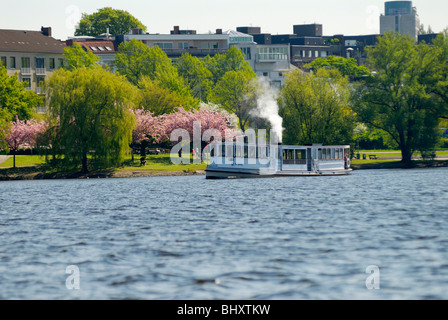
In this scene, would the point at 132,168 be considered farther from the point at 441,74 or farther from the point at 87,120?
the point at 441,74

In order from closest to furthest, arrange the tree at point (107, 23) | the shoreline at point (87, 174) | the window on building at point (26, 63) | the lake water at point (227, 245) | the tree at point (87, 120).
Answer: the lake water at point (227, 245) → the tree at point (87, 120) → the shoreline at point (87, 174) → the window on building at point (26, 63) → the tree at point (107, 23)

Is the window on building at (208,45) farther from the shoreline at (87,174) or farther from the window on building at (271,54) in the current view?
the shoreline at (87,174)

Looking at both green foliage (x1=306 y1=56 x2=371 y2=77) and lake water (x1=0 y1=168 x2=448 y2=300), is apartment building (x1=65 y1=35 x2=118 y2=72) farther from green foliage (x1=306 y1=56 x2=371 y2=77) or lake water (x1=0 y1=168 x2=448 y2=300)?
lake water (x1=0 y1=168 x2=448 y2=300)

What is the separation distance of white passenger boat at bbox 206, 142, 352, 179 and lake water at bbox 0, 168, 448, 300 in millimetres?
16206

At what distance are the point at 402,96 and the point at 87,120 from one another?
41.2m

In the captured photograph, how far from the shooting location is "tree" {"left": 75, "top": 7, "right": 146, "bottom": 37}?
178500 mm

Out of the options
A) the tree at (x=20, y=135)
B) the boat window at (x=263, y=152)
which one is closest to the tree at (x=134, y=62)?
the tree at (x=20, y=135)

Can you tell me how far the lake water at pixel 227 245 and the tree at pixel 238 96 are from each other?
194 feet

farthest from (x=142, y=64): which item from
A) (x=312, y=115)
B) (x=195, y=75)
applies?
(x=312, y=115)

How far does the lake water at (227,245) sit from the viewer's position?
22.2 metres

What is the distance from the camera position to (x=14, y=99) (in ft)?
323

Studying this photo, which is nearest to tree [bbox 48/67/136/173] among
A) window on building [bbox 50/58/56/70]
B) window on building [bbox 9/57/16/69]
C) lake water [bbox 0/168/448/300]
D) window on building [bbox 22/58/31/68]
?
lake water [bbox 0/168/448/300]

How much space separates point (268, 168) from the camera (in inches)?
3007

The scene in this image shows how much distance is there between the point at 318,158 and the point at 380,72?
26.0m
